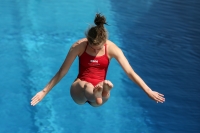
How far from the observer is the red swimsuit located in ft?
14.8

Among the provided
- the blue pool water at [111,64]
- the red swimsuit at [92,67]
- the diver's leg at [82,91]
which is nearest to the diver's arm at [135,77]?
the red swimsuit at [92,67]

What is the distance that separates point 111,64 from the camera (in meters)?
8.63

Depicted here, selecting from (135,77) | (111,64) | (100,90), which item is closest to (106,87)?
(100,90)

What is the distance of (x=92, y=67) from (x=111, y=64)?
13.4 feet

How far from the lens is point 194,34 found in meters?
9.71

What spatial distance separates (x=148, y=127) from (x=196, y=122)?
3.00 ft

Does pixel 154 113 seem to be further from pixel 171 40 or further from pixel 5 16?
pixel 5 16

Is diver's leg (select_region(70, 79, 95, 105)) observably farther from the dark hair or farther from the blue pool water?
the blue pool water

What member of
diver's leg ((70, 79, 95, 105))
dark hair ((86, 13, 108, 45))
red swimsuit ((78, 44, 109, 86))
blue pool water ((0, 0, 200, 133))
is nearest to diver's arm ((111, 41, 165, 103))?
red swimsuit ((78, 44, 109, 86))

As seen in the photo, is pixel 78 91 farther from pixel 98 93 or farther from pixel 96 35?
pixel 96 35

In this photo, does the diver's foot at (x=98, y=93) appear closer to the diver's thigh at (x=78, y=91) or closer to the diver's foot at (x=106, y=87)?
the diver's foot at (x=106, y=87)

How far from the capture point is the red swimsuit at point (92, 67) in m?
4.51

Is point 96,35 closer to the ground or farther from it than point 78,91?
farther from it

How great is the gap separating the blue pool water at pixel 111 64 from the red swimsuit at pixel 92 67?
7.30 feet
